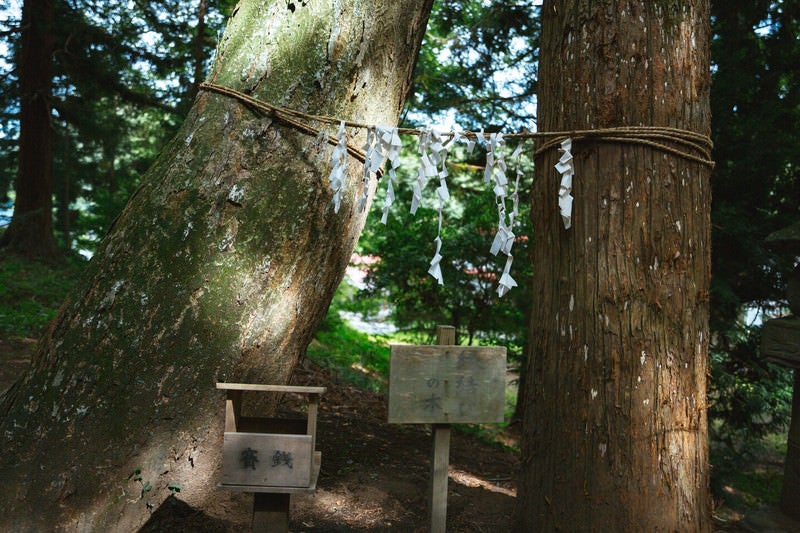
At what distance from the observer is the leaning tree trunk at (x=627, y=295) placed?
2.52m

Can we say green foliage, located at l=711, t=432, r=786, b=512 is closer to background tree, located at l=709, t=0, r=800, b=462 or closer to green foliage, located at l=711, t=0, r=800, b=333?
background tree, located at l=709, t=0, r=800, b=462

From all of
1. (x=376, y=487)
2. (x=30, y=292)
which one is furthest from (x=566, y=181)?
(x=30, y=292)

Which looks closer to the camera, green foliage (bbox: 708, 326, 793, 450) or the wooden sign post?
the wooden sign post

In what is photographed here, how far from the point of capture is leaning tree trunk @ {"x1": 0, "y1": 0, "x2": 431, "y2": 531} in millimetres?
2977

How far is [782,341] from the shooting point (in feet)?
14.3

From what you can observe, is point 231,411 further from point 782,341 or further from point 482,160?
point 482,160

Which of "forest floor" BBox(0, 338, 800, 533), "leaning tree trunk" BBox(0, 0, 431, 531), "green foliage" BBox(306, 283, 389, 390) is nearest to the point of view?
"leaning tree trunk" BBox(0, 0, 431, 531)

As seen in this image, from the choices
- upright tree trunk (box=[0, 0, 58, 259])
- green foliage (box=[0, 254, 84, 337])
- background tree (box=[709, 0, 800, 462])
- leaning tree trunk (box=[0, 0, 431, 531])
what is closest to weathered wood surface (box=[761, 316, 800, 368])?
background tree (box=[709, 0, 800, 462])

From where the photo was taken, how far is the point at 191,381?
3.19m

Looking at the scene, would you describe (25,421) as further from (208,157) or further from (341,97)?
(341,97)

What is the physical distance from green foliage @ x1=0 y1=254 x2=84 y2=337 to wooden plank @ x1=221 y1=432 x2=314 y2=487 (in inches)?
214

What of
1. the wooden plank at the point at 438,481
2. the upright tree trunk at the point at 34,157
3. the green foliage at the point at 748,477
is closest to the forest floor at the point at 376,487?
the green foliage at the point at 748,477

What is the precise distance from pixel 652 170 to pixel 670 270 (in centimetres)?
45

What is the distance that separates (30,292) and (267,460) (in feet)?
24.5
